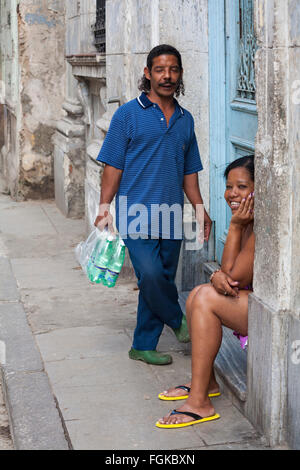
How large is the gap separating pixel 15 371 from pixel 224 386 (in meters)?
1.23

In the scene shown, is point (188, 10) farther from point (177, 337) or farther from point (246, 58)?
point (177, 337)

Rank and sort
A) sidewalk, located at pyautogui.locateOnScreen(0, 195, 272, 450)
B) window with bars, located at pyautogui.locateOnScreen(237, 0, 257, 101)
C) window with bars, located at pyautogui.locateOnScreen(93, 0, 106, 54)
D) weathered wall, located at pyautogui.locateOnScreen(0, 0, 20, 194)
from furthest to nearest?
weathered wall, located at pyautogui.locateOnScreen(0, 0, 20, 194)
window with bars, located at pyautogui.locateOnScreen(93, 0, 106, 54)
window with bars, located at pyautogui.locateOnScreen(237, 0, 257, 101)
sidewalk, located at pyautogui.locateOnScreen(0, 195, 272, 450)

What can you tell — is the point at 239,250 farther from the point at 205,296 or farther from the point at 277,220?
the point at 277,220

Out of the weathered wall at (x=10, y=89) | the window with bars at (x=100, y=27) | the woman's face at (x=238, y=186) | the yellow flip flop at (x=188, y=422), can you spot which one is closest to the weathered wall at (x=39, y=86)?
the weathered wall at (x=10, y=89)

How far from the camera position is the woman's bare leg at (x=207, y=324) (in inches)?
145

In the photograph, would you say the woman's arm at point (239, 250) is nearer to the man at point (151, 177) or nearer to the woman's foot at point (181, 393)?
the woman's foot at point (181, 393)

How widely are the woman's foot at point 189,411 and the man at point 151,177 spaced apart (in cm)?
78

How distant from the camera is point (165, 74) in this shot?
4.33 m

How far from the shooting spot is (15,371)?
4.52 m

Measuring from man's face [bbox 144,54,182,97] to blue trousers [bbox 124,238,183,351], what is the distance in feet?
2.75

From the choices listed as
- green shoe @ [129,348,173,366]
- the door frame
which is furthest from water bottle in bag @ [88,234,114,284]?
the door frame

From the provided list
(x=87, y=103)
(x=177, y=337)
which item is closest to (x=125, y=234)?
(x=177, y=337)

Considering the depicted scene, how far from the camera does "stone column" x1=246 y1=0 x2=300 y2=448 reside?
124 inches

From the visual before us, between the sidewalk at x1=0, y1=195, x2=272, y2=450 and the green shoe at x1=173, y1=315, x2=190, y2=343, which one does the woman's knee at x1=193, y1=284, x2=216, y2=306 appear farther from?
the green shoe at x1=173, y1=315, x2=190, y2=343
